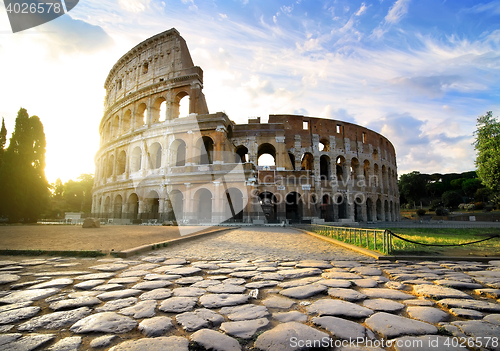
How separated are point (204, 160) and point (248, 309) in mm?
21991

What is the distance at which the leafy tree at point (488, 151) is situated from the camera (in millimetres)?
23531

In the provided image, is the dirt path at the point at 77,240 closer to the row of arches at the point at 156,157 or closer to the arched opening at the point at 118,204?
the row of arches at the point at 156,157

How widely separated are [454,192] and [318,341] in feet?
208

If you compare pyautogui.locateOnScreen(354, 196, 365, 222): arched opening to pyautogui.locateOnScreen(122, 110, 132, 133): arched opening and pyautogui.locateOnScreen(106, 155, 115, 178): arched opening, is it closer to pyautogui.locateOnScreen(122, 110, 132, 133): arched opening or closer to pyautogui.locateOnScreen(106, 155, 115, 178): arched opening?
pyautogui.locateOnScreen(122, 110, 132, 133): arched opening

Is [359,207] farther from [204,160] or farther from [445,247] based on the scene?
[445,247]

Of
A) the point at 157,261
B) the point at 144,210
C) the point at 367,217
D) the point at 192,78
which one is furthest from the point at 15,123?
the point at 367,217

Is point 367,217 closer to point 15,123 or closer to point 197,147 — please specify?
point 197,147

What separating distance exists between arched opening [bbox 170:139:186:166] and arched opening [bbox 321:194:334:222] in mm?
15272

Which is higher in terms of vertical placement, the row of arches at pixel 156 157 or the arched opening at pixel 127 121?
the arched opening at pixel 127 121

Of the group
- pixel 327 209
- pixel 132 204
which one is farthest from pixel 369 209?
pixel 132 204

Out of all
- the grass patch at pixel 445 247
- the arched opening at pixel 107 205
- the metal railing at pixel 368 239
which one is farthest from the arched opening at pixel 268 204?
the arched opening at pixel 107 205

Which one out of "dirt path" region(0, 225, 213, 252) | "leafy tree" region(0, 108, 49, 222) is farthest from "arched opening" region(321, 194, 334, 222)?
"leafy tree" region(0, 108, 49, 222)

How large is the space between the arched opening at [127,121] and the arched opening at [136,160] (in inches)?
134

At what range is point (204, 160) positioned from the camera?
23.5 meters
